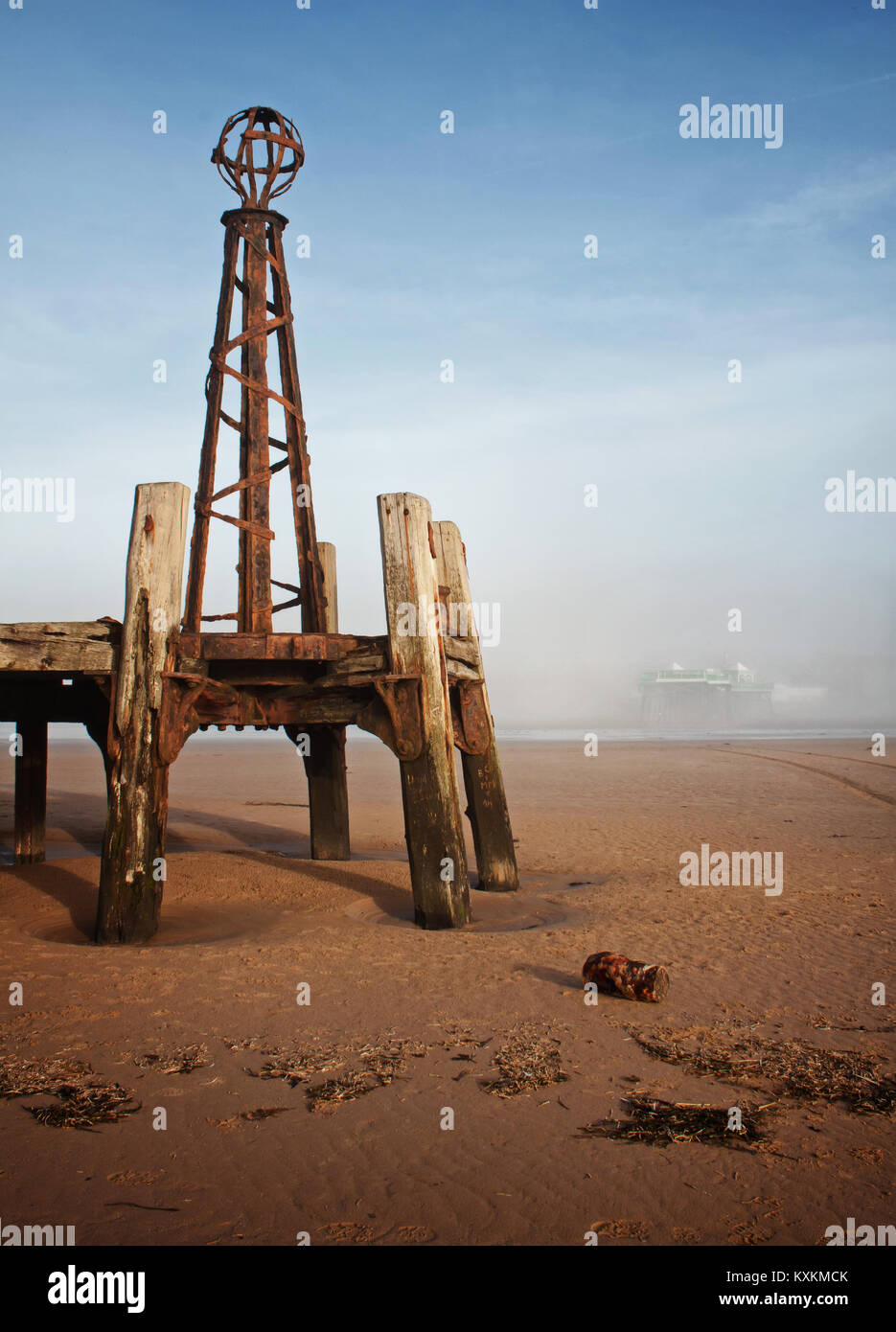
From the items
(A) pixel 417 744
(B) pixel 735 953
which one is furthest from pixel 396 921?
→ (B) pixel 735 953

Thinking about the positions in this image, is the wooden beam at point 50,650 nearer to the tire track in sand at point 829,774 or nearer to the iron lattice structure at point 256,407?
the iron lattice structure at point 256,407

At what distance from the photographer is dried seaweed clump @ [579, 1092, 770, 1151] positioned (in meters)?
3.75

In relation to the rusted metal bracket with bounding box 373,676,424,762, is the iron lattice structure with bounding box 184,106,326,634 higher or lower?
higher

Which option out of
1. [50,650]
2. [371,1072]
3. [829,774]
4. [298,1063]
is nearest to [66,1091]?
[298,1063]

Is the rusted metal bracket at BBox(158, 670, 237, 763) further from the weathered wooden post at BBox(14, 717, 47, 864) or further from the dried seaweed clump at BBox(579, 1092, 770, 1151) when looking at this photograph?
the dried seaweed clump at BBox(579, 1092, 770, 1151)

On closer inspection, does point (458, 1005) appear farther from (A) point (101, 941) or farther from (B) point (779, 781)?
(B) point (779, 781)

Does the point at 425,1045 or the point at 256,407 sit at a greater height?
the point at 256,407

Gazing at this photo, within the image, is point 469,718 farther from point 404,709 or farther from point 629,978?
point 629,978

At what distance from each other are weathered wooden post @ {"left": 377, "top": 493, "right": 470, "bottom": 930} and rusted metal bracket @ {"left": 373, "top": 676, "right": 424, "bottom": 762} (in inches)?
1.3

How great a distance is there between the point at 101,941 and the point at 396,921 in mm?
2358

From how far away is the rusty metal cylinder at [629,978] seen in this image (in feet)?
17.9

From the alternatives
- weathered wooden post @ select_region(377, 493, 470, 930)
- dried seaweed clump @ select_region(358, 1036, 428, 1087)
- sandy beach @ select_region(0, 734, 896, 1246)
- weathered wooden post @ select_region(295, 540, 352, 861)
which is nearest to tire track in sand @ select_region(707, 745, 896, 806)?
sandy beach @ select_region(0, 734, 896, 1246)

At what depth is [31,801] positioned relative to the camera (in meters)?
10.5

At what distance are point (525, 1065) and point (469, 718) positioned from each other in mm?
4496
